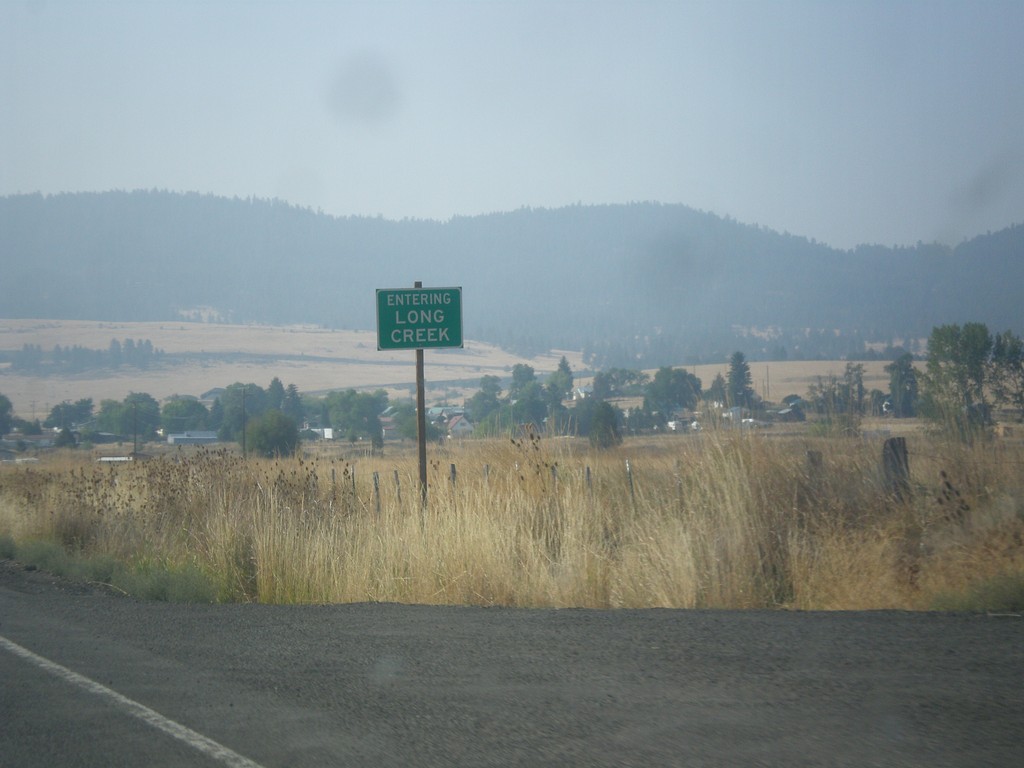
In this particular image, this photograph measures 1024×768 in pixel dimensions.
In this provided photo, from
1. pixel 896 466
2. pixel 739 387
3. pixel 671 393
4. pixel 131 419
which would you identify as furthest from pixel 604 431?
pixel 131 419

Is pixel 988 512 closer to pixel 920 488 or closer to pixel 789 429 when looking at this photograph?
pixel 920 488

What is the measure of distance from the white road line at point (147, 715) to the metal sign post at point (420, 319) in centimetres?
726

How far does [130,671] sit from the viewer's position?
6883mm

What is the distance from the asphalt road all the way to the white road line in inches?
0.7

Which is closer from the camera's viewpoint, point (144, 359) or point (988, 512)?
point (988, 512)

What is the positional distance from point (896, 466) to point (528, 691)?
667 centimetres

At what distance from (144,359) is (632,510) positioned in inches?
4311

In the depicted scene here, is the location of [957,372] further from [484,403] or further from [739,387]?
[484,403]

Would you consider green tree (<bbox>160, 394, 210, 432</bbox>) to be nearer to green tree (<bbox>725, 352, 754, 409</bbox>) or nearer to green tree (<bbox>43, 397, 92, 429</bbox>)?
green tree (<bbox>43, 397, 92, 429</bbox>)

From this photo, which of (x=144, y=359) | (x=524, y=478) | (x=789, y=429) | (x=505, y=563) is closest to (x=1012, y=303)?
(x=789, y=429)

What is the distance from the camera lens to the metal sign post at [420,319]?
14055 mm

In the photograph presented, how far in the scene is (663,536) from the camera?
32.4ft

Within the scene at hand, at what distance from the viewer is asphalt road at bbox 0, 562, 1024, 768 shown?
486 cm

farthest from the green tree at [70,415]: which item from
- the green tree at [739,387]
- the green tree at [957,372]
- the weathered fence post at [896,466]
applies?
the weathered fence post at [896,466]
